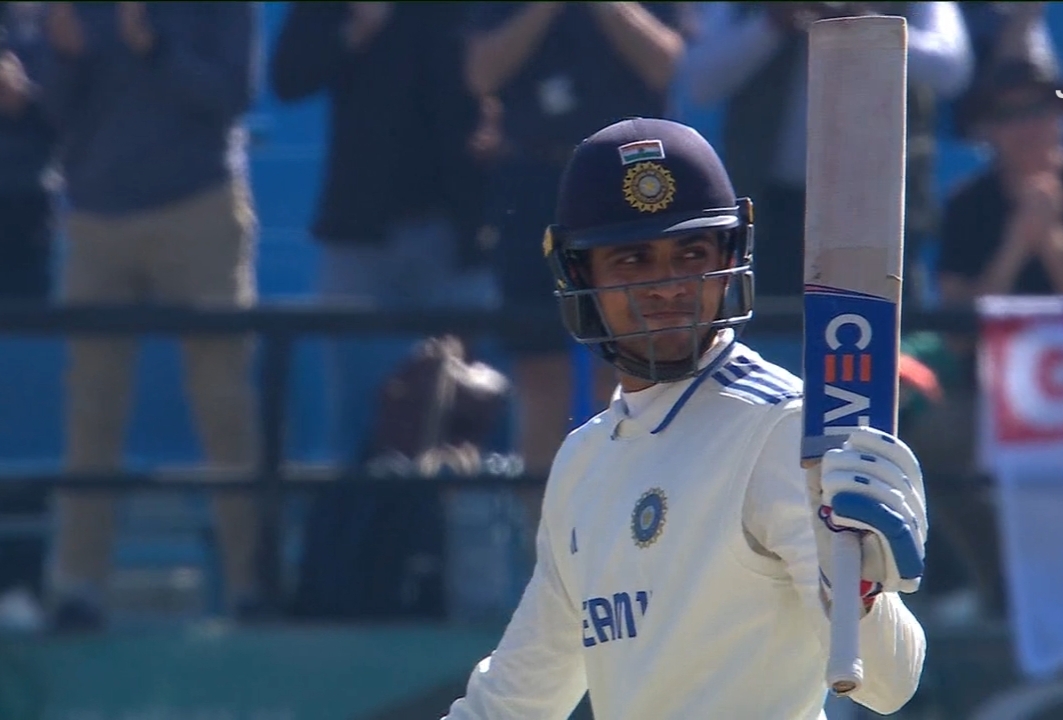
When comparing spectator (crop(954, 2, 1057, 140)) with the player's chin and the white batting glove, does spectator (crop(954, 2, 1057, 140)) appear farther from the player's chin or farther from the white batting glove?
the white batting glove

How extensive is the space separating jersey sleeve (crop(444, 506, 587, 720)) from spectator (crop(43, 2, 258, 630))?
2.71 meters

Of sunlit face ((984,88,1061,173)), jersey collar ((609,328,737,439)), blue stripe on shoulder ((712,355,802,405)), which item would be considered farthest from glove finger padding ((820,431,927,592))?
sunlit face ((984,88,1061,173))

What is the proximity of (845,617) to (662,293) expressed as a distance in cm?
73

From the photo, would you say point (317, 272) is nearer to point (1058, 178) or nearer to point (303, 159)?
point (303, 159)

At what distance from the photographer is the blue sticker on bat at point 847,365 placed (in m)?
2.33

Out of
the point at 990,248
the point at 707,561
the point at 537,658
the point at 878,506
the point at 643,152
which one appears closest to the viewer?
the point at 878,506

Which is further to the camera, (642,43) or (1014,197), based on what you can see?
(1014,197)

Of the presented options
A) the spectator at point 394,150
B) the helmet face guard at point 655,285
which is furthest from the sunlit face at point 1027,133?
the helmet face guard at point 655,285

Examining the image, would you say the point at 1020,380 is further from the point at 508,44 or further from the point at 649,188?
the point at 649,188

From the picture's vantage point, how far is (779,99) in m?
5.64

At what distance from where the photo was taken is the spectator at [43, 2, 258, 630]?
5.66 m

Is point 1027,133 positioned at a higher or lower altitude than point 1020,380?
higher

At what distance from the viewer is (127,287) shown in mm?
5805

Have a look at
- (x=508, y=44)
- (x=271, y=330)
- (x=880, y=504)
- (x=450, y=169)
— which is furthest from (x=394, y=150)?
(x=880, y=504)
